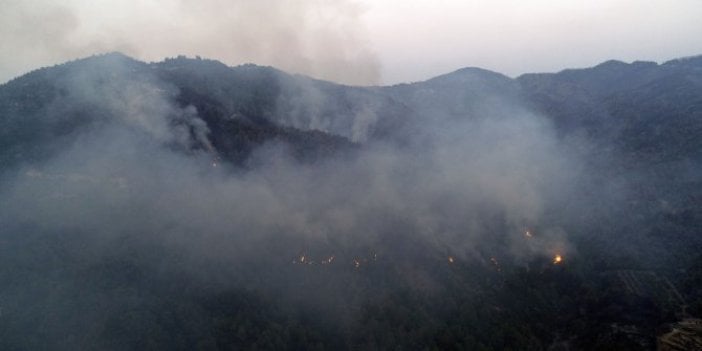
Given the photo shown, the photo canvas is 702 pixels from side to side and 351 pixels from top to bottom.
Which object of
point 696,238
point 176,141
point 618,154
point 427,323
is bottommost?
point 427,323

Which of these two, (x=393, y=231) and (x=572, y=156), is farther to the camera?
(x=572, y=156)

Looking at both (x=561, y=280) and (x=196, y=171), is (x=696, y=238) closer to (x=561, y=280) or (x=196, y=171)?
(x=561, y=280)

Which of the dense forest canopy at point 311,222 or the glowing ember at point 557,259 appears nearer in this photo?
the dense forest canopy at point 311,222

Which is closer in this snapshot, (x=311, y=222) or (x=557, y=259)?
(x=557, y=259)

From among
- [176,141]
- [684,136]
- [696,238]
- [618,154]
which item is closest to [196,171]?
[176,141]

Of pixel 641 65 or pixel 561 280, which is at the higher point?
pixel 641 65

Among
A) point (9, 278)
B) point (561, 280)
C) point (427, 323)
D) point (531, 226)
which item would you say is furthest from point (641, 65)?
point (9, 278)

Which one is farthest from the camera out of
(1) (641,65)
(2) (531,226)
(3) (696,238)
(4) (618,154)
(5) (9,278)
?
(1) (641,65)

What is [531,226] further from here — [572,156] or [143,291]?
[143,291]

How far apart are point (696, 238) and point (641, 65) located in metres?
126

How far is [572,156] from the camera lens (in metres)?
149

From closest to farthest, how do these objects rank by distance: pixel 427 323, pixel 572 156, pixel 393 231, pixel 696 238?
pixel 427 323 → pixel 696 238 → pixel 393 231 → pixel 572 156

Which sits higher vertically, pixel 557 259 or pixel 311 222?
pixel 311 222

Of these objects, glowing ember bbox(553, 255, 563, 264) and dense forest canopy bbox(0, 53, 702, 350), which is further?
glowing ember bbox(553, 255, 563, 264)
